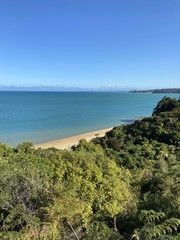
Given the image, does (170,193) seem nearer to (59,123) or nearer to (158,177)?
(158,177)

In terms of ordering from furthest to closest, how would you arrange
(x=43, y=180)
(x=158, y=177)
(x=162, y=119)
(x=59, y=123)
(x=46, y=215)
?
1. (x=59, y=123)
2. (x=162, y=119)
3. (x=158, y=177)
4. (x=43, y=180)
5. (x=46, y=215)

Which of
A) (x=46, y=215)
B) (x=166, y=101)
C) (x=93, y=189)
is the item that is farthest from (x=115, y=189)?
(x=166, y=101)

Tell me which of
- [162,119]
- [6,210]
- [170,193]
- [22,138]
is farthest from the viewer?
[22,138]

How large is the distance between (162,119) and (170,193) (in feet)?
99.7

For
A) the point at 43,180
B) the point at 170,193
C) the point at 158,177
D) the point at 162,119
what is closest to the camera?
the point at 170,193

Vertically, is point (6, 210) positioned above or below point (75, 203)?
below

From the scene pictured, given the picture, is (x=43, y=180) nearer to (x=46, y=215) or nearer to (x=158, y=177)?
(x=46, y=215)

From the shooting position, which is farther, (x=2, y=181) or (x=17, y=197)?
(x=2, y=181)

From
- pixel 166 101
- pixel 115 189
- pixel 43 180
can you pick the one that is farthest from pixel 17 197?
pixel 166 101

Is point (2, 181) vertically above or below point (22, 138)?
above

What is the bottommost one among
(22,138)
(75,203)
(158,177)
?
(22,138)

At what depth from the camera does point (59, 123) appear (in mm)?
58094

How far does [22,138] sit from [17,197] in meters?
34.2

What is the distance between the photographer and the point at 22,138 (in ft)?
140
